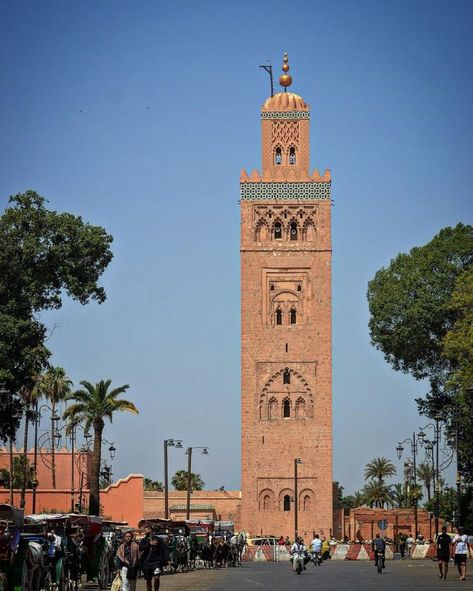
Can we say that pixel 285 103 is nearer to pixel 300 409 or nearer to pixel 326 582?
pixel 300 409

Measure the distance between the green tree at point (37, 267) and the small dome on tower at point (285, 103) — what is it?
3548 centimetres

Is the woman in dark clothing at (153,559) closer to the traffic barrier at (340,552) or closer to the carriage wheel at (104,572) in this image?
the carriage wheel at (104,572)

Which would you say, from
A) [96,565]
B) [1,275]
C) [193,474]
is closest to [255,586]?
[96,565]

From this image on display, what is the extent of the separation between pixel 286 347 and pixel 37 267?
1291 inches

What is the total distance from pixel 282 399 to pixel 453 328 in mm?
18548

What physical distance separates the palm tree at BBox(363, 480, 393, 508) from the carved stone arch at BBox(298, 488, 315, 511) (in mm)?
43444

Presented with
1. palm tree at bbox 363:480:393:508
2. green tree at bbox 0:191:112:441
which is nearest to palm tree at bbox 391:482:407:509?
palm tree at bbox 363:480:393:508

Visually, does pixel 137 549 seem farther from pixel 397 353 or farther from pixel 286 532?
pixel 286 532

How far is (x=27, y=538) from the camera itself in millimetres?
22344

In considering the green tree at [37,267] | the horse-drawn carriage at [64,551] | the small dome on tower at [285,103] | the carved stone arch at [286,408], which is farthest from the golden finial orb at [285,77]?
the horse-drawn carriage at [64,551]

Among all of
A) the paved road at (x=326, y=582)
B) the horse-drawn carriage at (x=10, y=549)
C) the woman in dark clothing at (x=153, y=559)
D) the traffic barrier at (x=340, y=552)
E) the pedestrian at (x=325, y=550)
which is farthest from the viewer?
the traffic barrier at (x=340, y=552)

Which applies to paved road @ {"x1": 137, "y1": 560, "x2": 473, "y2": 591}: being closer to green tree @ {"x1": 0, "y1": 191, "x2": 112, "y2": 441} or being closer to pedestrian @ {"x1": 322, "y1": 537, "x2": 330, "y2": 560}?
green tree @ {"x1": 0, "y1": 191, "x2": 112, "y2": 441}

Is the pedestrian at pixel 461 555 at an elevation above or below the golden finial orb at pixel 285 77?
below

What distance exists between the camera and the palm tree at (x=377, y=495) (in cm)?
11594
